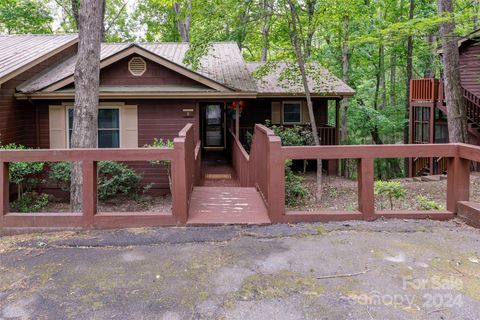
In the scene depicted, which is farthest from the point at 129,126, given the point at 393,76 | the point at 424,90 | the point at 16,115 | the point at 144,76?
the point at 393,76

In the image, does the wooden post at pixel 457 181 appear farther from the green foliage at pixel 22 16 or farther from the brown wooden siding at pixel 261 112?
the green foliage at pixel 22 16

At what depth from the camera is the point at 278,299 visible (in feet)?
11.3

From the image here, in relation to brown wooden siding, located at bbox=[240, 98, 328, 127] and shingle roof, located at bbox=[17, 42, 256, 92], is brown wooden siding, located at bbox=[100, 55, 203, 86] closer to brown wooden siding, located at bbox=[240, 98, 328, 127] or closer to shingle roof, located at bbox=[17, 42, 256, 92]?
shingle roof, located at bbox=[17, 42, 256, 92]

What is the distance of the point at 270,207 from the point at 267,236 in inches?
19.9

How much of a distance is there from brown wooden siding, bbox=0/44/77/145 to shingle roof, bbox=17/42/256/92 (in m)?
0.23

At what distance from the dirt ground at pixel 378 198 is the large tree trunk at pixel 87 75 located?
503 centimetres

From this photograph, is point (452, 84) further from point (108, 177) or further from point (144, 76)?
point (108, 177)

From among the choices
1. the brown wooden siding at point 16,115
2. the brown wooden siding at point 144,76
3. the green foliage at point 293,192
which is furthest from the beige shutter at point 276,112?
the brown wooden siding at point 16,115

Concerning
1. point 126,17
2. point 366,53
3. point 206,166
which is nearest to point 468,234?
point 206,166

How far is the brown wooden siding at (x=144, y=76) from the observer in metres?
12.2

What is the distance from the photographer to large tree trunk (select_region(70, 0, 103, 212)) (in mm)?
8000

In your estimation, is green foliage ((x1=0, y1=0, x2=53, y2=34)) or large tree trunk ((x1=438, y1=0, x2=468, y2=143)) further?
green foliage ((x1=0, y1=0, x2=53, y2=34))

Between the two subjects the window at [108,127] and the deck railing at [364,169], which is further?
the window at [108,127]

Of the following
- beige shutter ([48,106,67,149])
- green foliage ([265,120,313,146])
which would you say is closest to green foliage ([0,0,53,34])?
beige shutter ([48,106,67,149])
